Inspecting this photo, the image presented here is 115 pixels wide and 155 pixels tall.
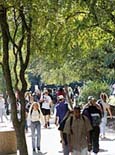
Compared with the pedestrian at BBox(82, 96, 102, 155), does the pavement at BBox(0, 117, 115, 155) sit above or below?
below

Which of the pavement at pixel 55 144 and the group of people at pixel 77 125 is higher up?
the group of people at pixel 77 125

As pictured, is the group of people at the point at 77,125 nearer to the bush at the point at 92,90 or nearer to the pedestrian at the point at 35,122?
the pedestrian at the point at 35,122

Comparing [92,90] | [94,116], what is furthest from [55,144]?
[92,90]

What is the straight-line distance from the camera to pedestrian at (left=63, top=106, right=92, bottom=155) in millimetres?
11547

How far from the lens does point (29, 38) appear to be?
12.0 meters

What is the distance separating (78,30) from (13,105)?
9.39 feet

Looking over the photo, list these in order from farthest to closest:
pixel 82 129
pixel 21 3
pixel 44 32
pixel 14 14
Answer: pixel 44 32
pixel 14 14
pixel 82 129
pixel 21 3

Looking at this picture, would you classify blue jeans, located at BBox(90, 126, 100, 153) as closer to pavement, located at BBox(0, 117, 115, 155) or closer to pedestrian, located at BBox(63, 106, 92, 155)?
pavement, located at BBox(0, 117, 115, 155)

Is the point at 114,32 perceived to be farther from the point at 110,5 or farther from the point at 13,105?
the point at 13,105

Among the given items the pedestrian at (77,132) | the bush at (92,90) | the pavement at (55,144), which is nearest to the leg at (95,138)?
the pavement at (55,144)

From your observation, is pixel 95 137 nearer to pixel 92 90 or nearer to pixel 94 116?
pixel 94 116

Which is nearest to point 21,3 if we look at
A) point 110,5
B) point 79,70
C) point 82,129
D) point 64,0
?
point 64,0

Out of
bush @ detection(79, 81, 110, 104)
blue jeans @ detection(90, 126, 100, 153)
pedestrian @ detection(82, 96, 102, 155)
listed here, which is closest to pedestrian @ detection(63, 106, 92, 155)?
pedestrian @ detection(82, 96, 102, 155)

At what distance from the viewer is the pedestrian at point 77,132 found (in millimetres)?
11547
